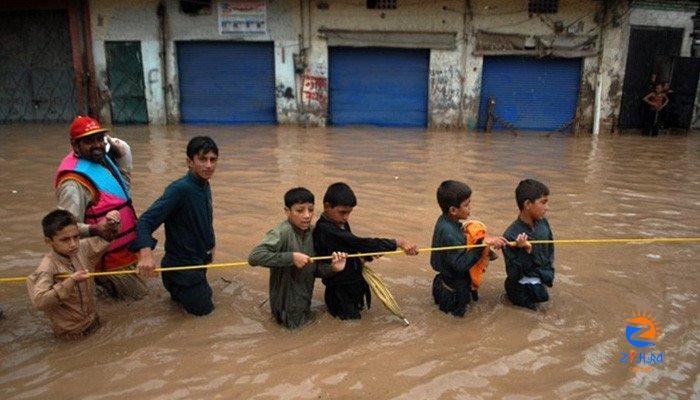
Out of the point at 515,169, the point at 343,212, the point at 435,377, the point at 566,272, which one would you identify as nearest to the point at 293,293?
the point at 343,212

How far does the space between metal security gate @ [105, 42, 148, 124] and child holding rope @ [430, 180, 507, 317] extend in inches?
545

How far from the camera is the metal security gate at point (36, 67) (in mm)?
14930

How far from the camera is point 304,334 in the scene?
349 cm

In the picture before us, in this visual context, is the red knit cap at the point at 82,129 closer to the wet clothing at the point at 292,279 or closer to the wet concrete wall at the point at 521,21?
the wet clothing at the point at 292,279

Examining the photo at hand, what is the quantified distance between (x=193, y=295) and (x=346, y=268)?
3.69 feet

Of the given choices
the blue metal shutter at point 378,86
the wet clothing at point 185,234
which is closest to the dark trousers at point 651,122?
the blue metal shutter at point 378,86

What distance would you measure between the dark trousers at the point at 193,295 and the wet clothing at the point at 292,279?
523 mm

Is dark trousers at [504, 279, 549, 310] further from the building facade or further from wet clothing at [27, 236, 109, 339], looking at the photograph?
the building facade

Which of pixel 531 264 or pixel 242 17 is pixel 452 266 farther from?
pixel 242 17

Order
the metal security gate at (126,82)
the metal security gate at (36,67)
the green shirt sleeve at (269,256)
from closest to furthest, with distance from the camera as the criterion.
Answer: the green shirt sleeve at (269,256) < the metal security gate at (36,67) < the metal security gate at (126,82)

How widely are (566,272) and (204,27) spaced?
13.4 m

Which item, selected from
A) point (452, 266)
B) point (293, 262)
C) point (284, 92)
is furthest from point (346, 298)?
point (284, 92)

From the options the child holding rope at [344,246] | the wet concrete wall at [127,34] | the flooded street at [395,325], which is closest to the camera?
the flooded street at [395,325]

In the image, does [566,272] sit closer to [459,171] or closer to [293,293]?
[293,293]
